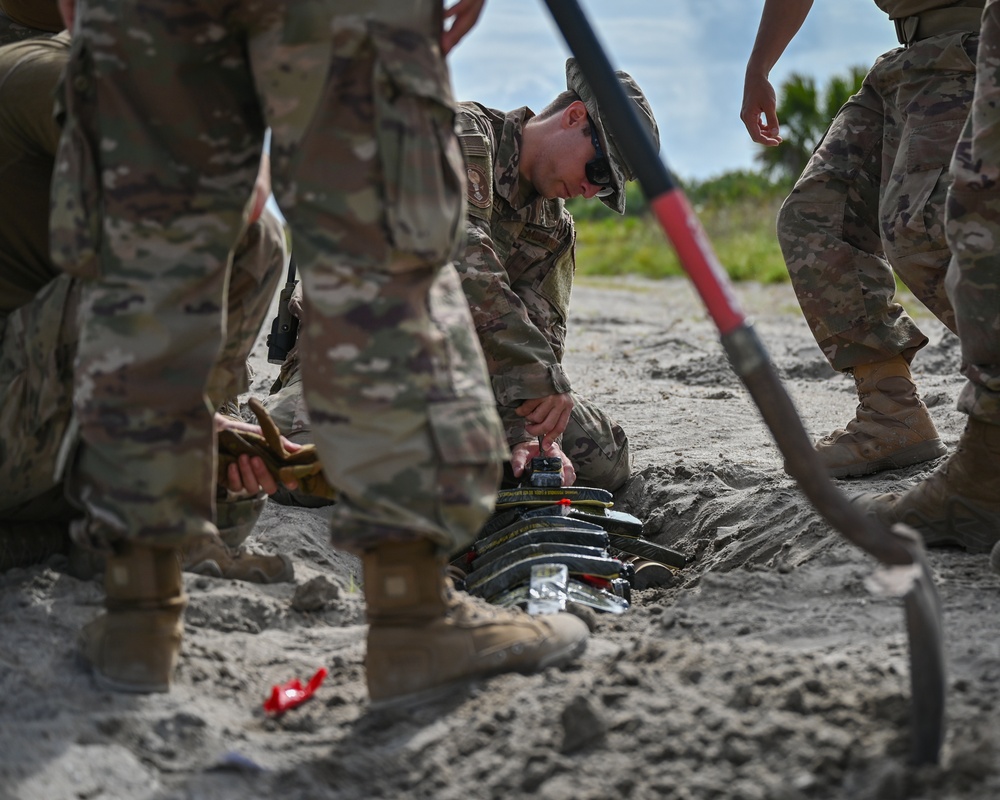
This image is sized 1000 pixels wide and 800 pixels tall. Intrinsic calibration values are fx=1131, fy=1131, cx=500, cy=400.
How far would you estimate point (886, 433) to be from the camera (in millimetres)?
4117

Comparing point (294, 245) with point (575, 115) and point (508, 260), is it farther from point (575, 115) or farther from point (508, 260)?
point (508, 260)

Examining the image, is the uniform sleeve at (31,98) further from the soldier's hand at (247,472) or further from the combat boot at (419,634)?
the combat boot at (419,634)

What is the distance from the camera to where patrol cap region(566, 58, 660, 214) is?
4.46 m

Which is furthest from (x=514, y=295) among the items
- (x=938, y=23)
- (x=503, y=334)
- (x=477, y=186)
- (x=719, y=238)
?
(x=719, y=238)

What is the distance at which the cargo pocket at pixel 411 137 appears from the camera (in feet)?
6.65

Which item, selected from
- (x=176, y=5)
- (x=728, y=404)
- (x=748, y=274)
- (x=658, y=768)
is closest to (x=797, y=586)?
(x=658, y=768)

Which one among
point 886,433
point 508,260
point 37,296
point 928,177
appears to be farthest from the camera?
point 508,260

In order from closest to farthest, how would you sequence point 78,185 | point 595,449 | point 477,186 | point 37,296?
point 78,185, point 37,296, point 477,186, point 595,449

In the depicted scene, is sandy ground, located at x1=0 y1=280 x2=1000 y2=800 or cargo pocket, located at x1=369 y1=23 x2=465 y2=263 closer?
sandy ground, located at x1=0 y1=280 x2=1000 y2=800

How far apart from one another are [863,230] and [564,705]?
2.70m

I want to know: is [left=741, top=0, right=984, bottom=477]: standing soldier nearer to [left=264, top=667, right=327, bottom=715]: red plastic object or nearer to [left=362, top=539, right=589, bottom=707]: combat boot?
[left=362, top=539, right=589, bottom=707]: combat boot

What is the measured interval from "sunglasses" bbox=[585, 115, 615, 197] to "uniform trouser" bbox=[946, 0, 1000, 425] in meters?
1.66

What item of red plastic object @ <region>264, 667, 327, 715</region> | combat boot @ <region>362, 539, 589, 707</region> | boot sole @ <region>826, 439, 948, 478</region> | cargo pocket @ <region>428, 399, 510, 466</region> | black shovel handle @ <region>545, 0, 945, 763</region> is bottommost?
red plastic object @ <region>264, 667, 327, 715</region>

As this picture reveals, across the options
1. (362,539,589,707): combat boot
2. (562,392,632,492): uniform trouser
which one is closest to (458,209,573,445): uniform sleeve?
(562,392,632,492): uniform trouser
